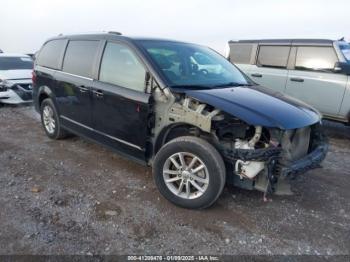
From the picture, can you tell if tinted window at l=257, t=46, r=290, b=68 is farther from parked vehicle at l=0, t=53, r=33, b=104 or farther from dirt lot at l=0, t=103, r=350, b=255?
parked vehicle at l=0, t=53, r=33, b=104

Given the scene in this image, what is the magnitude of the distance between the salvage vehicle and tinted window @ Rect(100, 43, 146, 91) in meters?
0.01

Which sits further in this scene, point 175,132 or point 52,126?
point 52,126

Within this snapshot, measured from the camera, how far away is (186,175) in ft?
10.9

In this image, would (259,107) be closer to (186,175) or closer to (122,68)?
(186,175)

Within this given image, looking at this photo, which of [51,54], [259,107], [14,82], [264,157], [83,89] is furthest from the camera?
[14,82]

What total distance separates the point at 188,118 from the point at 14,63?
7.99 m

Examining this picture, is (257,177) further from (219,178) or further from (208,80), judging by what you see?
(208,80)

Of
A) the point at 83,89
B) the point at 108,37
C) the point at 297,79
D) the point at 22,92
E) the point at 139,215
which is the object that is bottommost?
the point at 22,92

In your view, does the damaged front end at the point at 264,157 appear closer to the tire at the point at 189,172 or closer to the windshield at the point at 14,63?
the tire at the point at 189,172

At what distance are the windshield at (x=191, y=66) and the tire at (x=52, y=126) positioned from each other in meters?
2.25

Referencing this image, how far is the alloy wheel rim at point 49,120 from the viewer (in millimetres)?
5410

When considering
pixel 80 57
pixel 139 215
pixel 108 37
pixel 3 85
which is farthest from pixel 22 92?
pixel 139 215

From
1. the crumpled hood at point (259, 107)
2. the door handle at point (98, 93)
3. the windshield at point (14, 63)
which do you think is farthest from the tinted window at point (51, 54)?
the windshield at point (14, 63)

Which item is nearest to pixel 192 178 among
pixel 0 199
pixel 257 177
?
pixel 257 177
